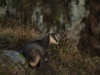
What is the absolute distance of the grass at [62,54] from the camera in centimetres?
1167

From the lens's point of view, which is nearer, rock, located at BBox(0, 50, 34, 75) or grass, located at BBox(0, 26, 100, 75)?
rock, located at BBox(0, 50, 34, 75)

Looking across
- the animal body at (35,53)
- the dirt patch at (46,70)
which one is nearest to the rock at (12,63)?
the animal body at (35,53)

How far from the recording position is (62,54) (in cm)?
1185

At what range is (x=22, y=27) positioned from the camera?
41.7 ft

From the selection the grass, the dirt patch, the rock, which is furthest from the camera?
the grass

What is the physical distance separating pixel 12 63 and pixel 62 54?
2429 mm

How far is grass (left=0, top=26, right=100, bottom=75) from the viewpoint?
11672 mm

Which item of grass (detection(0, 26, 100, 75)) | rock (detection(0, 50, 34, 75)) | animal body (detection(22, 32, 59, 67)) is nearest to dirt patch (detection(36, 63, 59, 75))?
grass (detection(0, 26, 100, 75))

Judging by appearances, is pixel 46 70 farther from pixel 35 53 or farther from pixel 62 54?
pixel 62 54

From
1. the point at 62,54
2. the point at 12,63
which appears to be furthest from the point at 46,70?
the point at 12,63

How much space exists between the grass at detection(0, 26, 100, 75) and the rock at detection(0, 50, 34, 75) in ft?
4.73

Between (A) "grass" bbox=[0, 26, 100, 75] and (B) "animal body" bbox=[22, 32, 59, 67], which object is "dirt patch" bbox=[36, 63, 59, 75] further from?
(B) "animal body" bbox=[22, 32, 59, 67]

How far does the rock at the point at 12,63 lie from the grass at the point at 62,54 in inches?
56.8

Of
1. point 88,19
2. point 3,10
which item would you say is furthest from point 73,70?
point 88,19
